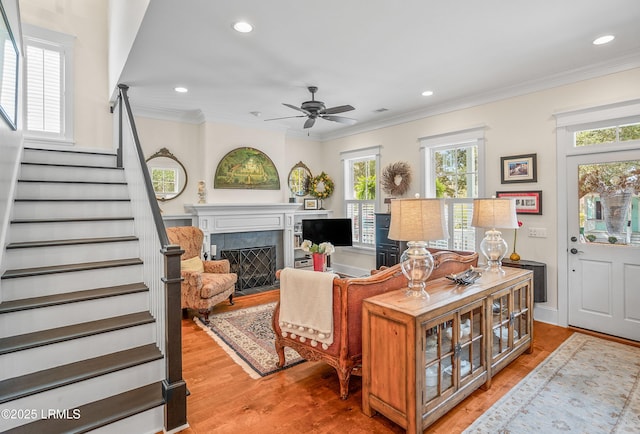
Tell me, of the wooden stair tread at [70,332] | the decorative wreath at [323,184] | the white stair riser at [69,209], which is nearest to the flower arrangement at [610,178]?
the decorative wreath at [323,184]

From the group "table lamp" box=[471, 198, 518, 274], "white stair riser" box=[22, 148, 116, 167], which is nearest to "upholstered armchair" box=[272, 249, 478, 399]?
"table lamp" box=[471, 198, 518, 274]

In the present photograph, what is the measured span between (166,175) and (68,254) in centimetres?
289

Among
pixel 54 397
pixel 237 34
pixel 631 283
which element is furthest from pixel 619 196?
pixel 54 397

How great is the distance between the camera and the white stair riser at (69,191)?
9.76ft

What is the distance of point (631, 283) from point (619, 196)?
921mm

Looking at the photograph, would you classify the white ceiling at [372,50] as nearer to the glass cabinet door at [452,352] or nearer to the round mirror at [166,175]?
the round mirror at [166,175]

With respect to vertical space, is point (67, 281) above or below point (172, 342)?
above

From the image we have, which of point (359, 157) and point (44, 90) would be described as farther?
point (359, 157)

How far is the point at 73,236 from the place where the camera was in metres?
2.83

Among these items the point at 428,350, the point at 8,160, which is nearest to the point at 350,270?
the point at 428,350

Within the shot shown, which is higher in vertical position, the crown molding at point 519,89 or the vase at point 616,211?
the crown molding at point 519,89

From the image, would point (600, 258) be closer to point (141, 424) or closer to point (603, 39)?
point (603, 39)

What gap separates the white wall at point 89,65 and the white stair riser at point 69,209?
2.12 m

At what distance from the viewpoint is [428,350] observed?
7.00 ft
